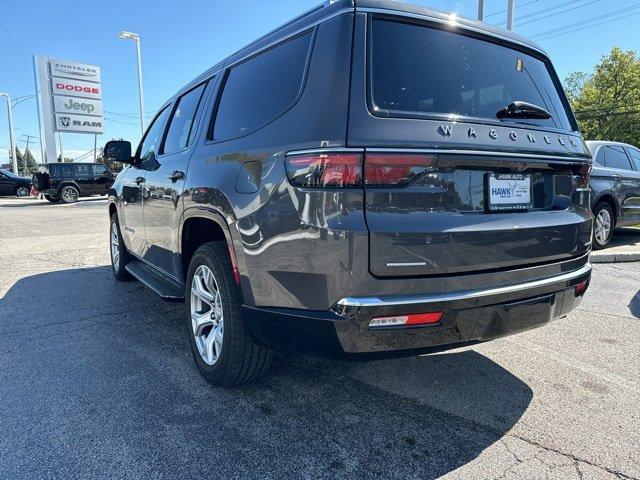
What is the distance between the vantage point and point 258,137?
7.89ft

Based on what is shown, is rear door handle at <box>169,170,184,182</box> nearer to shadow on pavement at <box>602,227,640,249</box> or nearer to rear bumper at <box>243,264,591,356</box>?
rear bumper at <box>243,264,591,356</box>

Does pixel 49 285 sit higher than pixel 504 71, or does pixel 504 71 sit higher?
pixel 504 71

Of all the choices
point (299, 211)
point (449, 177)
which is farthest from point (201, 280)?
point (449, 177)

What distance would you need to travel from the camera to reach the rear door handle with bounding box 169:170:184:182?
10.7ft

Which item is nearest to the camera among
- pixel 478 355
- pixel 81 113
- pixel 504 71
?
pixel 504 71

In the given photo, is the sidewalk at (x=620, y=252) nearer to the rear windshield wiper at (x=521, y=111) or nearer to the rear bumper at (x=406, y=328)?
the rear windshield wiper at (x=521, y=111)

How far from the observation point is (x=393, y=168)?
198cm

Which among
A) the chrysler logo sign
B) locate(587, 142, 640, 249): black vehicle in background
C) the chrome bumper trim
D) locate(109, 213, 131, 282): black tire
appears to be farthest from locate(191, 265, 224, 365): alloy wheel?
the chrysler logo sign

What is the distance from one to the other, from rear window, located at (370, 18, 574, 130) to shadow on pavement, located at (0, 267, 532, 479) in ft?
5.18

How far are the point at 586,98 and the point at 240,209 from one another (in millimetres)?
46121

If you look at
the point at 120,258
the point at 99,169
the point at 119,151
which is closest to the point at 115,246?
the point at 120,258

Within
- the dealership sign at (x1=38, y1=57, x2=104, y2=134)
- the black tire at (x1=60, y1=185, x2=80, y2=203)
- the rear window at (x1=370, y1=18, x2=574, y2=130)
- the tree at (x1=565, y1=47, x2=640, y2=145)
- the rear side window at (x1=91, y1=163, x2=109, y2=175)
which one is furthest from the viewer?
the tree at (x1=565, y1=47, x2=640, y2=145)

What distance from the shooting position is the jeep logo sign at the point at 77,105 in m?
29.9

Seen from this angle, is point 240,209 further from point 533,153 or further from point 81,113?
point 81,113
